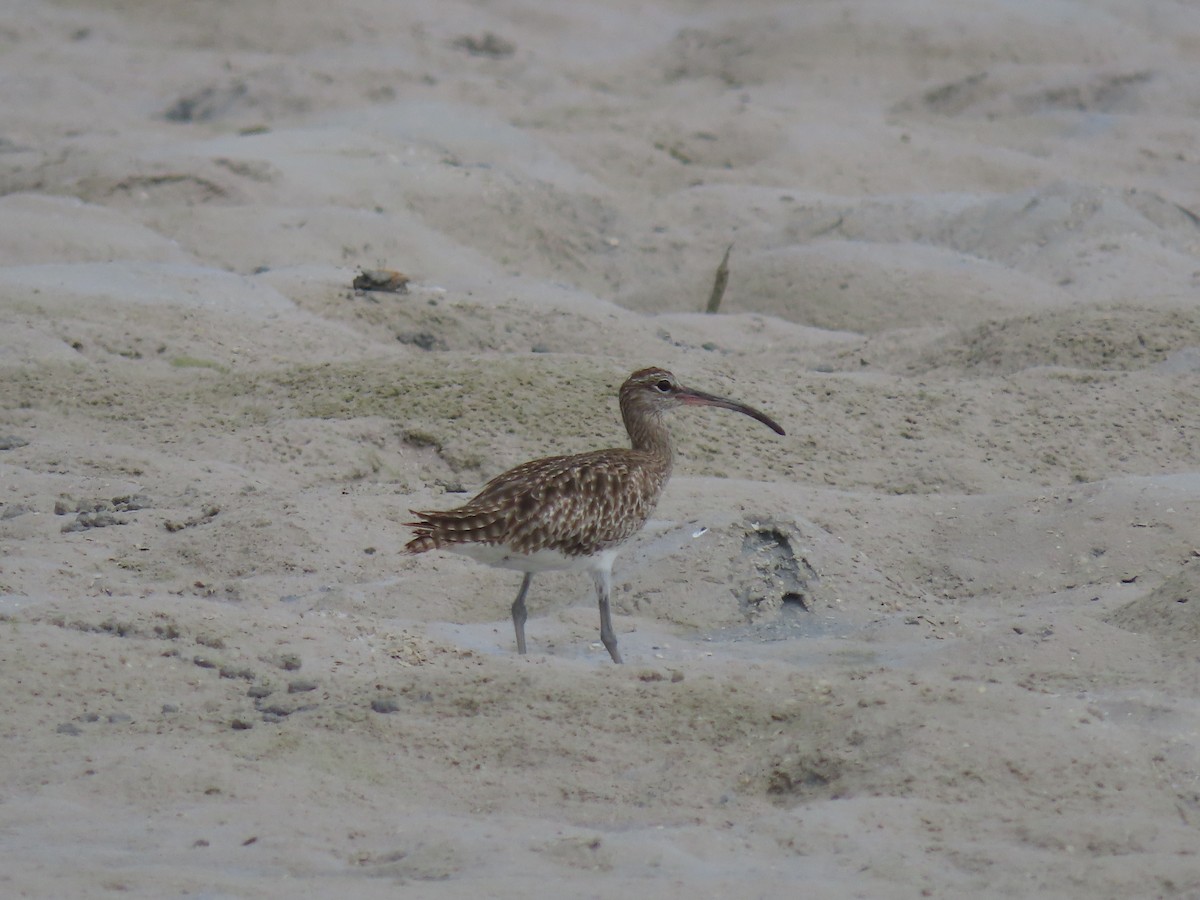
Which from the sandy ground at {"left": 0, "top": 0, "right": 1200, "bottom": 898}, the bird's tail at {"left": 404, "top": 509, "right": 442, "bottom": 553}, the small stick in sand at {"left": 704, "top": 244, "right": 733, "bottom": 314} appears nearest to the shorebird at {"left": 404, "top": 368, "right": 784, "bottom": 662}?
the bird's tail at {"left": 404, "top": 509, "right": 442, "bottom": 553}

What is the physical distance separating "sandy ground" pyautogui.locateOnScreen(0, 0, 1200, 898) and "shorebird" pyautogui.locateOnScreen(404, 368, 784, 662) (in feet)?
1.08

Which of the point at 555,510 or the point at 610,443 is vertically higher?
the point at 555,510

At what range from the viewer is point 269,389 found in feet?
30.5

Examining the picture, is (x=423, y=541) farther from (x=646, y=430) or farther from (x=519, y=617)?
(x=646, y=430)

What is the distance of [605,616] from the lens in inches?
246

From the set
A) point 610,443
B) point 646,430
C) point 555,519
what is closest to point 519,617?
point 555,519

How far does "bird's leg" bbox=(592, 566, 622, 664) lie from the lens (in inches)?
240

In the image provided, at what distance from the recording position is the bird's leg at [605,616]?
6105 mm

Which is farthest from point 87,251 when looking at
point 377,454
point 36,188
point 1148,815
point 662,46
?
point 662,46

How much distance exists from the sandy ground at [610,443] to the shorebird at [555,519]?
1.08 ft

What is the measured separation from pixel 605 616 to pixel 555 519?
1.29ft

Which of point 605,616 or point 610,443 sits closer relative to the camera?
point 605,616

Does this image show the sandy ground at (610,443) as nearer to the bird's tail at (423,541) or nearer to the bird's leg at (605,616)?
the bird's leg at (605,616)

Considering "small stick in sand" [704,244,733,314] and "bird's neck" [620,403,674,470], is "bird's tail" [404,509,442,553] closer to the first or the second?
"bird's neck" [620,403,674,470]
